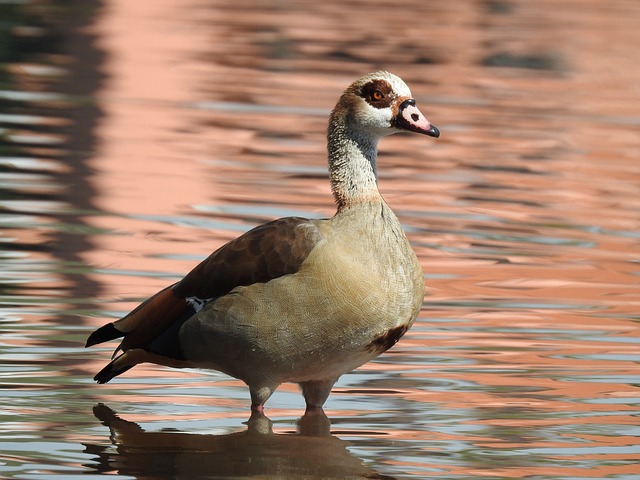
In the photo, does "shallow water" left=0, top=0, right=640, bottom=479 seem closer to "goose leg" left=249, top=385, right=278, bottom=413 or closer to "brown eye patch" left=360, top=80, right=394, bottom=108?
"goose leg" left=249, top=385, right=278, bottom=413

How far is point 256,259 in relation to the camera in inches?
326

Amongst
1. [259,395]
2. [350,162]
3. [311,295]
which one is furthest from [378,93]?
[259,395]

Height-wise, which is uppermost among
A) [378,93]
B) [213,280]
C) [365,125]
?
[378,93]

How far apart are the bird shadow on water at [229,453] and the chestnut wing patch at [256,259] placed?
2.43ft

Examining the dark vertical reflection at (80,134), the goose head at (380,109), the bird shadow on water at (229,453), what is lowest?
the dark vertical reflection at (80,134)

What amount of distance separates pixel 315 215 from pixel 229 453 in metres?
5.95

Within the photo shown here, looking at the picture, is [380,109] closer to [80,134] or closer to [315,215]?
[315,215]

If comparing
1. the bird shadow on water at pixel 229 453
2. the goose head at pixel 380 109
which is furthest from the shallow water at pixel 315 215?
the goose head at pixel 380 109

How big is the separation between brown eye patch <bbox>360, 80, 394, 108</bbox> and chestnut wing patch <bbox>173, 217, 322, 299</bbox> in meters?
0.80

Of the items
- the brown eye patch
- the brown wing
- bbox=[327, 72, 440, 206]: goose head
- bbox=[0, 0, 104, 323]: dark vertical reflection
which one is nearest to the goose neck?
bbox=[327, 72, 440, 206]: goose head

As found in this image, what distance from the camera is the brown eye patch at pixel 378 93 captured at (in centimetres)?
866

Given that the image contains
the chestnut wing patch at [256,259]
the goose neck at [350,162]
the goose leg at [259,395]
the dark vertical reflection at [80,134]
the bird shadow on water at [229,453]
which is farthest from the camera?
the dark vertical reflection at [80,134]

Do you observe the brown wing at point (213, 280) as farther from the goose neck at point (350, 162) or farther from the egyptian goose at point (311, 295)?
the goose neck at point (350, 162)

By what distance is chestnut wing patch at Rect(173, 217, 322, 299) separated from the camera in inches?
322
